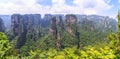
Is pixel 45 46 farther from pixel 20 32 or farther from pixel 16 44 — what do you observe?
pixel 20 32

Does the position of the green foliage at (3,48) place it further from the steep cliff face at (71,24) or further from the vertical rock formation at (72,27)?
the steep cliff face at (71,24)

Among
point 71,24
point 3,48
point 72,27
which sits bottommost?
point 72,27

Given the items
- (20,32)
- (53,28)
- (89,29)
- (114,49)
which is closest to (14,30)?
(20,32)

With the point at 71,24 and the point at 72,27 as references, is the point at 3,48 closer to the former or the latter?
the point at 72,27

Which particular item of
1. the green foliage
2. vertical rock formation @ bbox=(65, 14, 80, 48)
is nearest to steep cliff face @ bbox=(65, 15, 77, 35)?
vertical rock formation @ bbox=(65, 14, 80, 48)

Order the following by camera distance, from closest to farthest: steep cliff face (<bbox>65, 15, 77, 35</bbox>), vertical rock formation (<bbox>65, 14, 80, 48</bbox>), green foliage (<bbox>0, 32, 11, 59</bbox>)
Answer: green foliage (<bbox>0, 32, 11, 59</bbox>) → vertical rock formation (<bbox>65, 14, 80, 48</bbox>) → steep cliff face (<bbox>65, 15, 77, 35</bbox>)

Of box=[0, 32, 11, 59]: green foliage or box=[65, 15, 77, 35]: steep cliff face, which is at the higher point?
box=[0, 32, 11, 59]: green foliage

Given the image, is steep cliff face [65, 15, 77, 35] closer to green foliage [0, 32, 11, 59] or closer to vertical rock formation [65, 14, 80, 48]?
vertical rock formation [65, 14, 80, 48]

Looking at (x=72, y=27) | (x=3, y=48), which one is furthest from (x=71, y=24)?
(x=3, y=48)

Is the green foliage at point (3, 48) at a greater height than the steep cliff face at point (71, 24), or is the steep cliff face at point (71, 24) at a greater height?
the green foliage at point (3, 48)

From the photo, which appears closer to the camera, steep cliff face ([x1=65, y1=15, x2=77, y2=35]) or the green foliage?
the green foliage

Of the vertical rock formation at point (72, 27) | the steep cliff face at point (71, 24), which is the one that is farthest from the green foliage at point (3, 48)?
the steep cliff face at point (71, 24)

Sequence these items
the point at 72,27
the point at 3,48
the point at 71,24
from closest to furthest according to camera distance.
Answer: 1. the point at 3,48
2. the point at 72,27
3. the point at 71,24

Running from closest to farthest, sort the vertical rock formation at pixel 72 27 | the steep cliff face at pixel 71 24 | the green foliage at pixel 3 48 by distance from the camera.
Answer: the green foliage at pixel 3 48 < the vertical rock formation at pixel 72 27 < the steep cliff face at pixel 71 24
